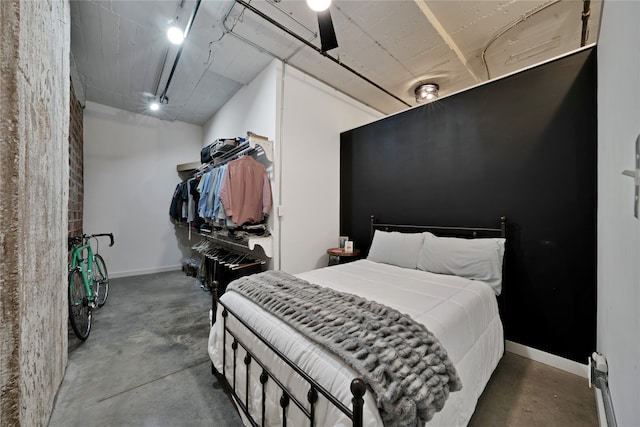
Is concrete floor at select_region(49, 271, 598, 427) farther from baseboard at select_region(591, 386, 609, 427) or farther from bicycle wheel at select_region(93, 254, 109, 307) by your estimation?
bicycle wheel at select_region(93, 254, 109, 307)

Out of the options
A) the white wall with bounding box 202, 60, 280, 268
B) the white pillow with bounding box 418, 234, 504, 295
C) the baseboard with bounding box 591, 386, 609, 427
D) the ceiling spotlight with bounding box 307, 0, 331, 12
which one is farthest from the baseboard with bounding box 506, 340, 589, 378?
the ceiling spotlight with bounding box 307, 0, 331, 12

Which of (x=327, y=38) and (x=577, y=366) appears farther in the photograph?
(x=577, y=366)

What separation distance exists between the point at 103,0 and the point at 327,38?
225 cm

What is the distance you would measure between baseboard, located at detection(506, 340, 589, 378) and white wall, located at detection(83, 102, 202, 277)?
559 centimetres

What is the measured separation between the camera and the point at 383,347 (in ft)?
3.04

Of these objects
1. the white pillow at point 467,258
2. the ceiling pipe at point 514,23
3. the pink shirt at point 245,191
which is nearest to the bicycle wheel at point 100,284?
the pink shirt at point 245,191

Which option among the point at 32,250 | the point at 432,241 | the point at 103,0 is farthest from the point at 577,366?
the point at 103,0

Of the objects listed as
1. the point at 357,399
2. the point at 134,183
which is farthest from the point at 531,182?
the point at 134,183

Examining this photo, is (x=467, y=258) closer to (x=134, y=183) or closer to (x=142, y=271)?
(x=142, y=271)

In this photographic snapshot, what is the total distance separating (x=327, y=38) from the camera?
153cm

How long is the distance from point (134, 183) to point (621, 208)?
19.9 ft

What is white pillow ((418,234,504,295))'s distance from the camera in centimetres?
194

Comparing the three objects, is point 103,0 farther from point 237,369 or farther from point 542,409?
point 542,409

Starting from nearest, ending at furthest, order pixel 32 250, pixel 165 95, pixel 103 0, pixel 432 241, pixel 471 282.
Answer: pixel 32 250, pixel 471 282, pixel 103 0, pixel 432 241, pixel 165 95
